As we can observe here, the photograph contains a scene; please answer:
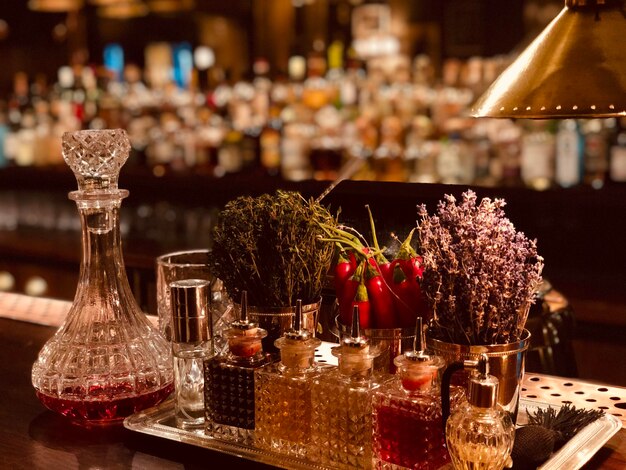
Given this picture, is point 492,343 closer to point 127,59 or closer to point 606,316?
point 606,316

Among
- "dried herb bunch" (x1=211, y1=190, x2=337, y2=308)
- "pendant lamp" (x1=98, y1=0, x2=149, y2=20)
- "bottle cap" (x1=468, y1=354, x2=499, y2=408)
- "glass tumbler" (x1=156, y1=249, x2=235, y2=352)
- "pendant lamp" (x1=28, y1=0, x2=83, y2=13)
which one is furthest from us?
"pendant lamp" (x1=98, y1=0, x2=149, y2=20)

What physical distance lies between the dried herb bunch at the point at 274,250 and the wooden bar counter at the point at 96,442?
224 millimetres

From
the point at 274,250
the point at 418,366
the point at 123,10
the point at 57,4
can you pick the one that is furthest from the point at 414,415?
the point at 123,10

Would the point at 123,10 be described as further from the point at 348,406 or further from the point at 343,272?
the point at 348,406

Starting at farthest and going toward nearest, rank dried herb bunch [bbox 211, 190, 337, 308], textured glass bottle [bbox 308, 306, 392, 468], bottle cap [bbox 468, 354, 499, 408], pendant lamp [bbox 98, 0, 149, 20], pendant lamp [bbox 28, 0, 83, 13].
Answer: pendant lamp [bbox 98, 0, 149, 20]
pendant lamp [bbox 28, 0, 83, 13]
dried herb bunch [bbox 211, 190, 337, 308]
textured glass bottle [bbox 308, 306, 392, 468]
bottle cap [bbox 468, 354, 499, 408]

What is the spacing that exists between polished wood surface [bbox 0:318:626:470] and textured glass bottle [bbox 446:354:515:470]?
19 centimetres

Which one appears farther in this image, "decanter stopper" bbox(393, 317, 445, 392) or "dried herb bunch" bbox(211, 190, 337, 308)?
"dried herb bunch" bbox(211, 190, 337, 308)

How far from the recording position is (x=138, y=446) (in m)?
1.25

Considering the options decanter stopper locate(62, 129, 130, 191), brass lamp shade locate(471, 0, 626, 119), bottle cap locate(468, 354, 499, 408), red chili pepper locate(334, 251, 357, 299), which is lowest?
bottle cap locate(468, 354, 499, 408)

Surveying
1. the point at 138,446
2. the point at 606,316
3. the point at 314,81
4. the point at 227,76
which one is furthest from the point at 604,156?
the point at 138,446

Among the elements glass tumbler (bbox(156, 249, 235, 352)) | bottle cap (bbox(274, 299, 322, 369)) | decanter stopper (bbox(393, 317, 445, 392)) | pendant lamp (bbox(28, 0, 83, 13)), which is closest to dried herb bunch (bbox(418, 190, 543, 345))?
decanter stopper (bbox(393, 317, 445, 392))

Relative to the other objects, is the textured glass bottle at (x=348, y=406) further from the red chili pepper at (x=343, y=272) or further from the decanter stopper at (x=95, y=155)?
the decanter stopper at (x=95, y=155)

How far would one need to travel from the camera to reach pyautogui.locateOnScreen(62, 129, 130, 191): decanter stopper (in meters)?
1.30

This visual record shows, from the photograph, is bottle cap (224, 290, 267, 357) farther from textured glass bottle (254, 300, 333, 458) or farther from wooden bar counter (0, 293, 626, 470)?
wooden bar counter (0, 293, 626, 470)
